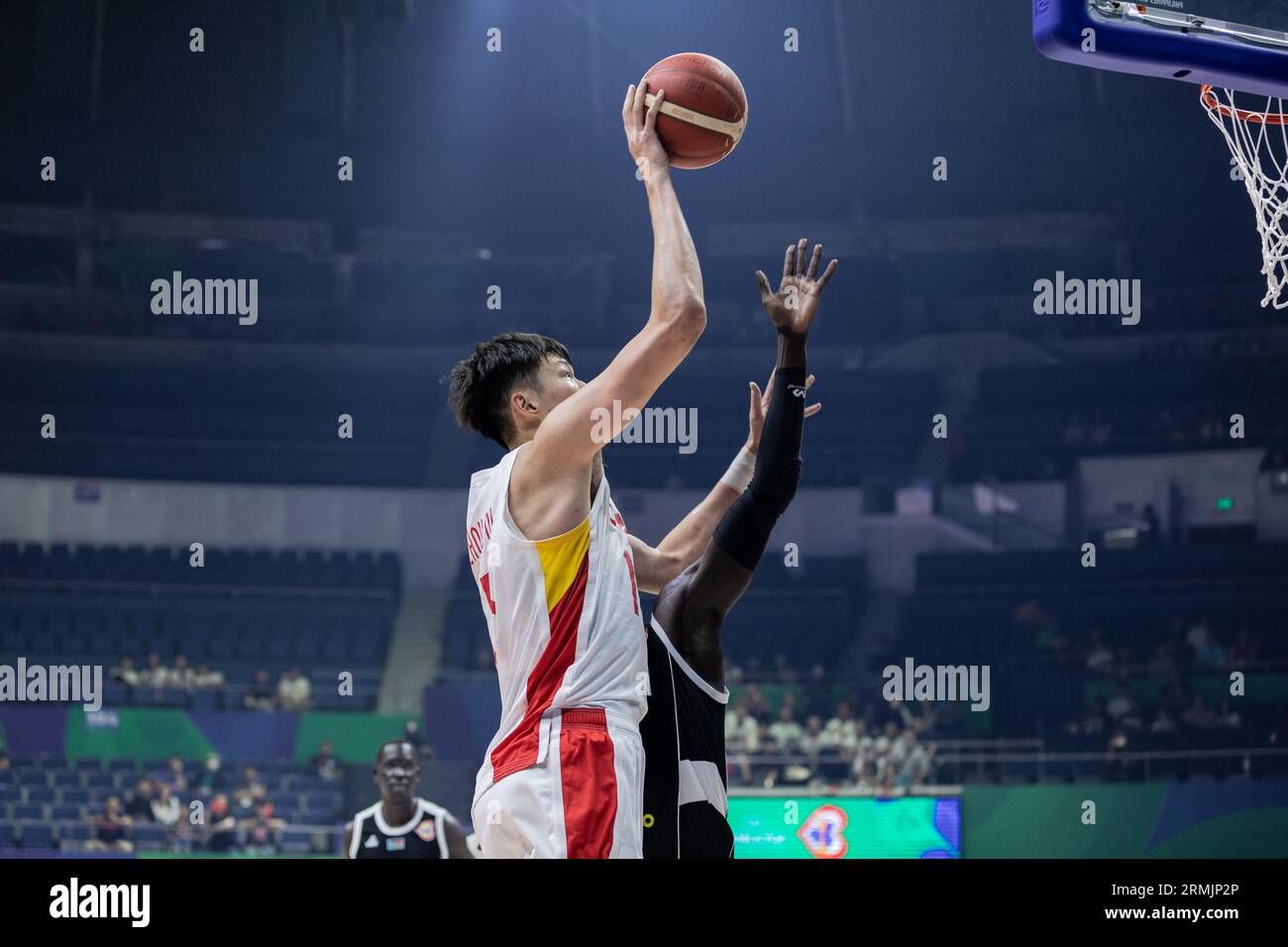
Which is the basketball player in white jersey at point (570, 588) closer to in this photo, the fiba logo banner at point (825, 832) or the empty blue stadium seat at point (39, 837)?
the fiba logo banner at point (825, 832)

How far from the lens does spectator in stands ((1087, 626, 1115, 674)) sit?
1221 centimetres

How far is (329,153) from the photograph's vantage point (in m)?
16.3

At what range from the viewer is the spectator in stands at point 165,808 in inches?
421

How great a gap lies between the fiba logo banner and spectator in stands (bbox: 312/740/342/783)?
14.5 feet

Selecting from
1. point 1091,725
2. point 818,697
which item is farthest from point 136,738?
point 1091,725

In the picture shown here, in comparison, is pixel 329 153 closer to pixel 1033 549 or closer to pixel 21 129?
pixel 21 129

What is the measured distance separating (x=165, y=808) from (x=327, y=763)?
1.46 m

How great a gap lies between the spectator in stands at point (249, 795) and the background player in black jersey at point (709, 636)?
9.01 m

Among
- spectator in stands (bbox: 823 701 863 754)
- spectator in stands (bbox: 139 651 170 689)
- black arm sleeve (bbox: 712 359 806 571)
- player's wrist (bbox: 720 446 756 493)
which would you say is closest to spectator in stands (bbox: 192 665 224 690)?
spectator in stands (bbox: 139 651 170 689)

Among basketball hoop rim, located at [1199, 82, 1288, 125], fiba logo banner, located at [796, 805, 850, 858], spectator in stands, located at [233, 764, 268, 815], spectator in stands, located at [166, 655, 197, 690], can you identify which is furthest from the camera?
spectator in stands, located at [166, 655, 197, 690]

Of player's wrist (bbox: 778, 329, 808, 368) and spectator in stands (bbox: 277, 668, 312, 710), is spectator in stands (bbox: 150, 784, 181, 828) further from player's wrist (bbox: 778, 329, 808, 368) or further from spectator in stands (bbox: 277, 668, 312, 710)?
player's wrist (bbox: 778, 329, 808, 368)

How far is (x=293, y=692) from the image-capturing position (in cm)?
1252

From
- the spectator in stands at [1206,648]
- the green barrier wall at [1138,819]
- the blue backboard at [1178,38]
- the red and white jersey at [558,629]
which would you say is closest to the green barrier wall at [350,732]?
the green barrier wall at [1138,819]

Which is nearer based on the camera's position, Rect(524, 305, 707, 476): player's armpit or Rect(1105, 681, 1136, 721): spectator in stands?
Rect(524, 305, 707, 476): player's armpit
